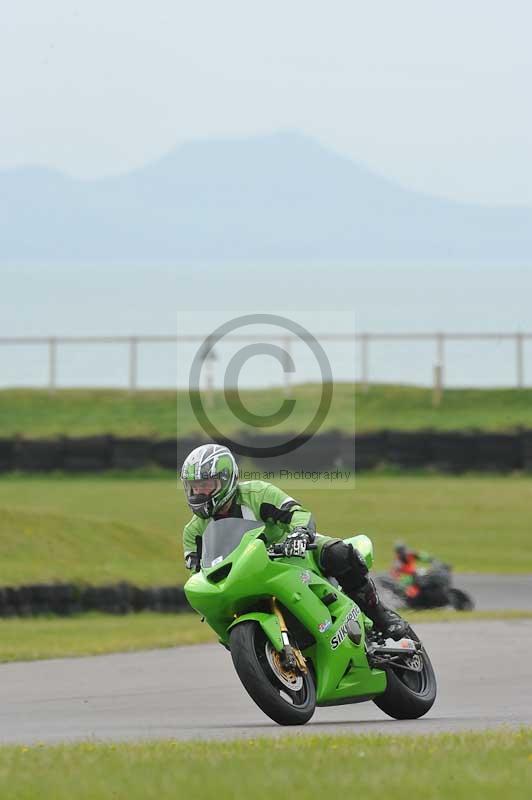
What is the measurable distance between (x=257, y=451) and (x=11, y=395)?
12839 millimetres

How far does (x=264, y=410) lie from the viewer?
44.1 m

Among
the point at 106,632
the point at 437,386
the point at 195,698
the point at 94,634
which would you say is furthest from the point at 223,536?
the point at 437,386

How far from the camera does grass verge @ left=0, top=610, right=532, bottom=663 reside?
15320 millimetres

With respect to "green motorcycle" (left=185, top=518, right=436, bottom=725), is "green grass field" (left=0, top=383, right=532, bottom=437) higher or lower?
higher

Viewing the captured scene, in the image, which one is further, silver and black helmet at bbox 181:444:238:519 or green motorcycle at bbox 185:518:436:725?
silver and black helmet at bbox 181:444:238:519

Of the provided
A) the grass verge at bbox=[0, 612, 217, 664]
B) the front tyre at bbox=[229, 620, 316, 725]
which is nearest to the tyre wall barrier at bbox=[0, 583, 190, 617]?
the grass verge at bbox=[0, 612, 217, 664]

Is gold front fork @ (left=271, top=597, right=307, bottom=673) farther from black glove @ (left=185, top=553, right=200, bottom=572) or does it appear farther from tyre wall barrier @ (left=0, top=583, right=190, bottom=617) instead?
tyre wall barrier @ (left=0, top=583, right=190, bottom=617)

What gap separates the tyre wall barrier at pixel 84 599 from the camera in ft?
Result: 61.0

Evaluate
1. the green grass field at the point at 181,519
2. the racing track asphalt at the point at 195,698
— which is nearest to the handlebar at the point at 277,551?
the racing track asphalt at the point at 195,698

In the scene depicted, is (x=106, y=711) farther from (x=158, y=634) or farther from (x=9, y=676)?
(x=158, y=634)

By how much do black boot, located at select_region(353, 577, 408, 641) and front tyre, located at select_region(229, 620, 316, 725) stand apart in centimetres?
78

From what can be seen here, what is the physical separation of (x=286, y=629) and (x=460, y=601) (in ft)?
43.5

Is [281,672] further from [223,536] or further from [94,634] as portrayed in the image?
[94,634]

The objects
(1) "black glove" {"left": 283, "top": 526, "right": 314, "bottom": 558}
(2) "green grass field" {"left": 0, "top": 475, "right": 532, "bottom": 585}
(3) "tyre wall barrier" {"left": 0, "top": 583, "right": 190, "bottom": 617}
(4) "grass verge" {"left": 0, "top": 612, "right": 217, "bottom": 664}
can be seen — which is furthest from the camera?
(2) "green grass field" {"left": 0, "top": 475, "right": 532, "bottom": 585}
